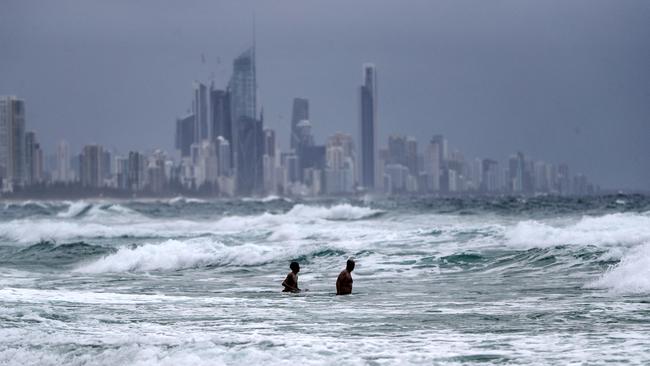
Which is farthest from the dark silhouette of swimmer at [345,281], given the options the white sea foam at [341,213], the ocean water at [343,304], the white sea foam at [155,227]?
the white sea foam at [341,213]

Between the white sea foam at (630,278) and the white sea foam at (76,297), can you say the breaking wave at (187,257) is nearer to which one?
the white sea foam at (76,297)

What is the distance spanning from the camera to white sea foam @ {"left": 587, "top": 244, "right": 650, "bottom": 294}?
18.0 meters

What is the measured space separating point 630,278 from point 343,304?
5.70 m

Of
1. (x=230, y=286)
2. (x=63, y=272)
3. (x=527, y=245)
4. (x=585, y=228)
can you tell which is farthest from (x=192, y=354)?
(x=585, y=228)

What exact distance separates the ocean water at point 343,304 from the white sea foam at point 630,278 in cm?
5

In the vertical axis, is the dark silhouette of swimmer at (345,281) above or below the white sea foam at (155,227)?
above

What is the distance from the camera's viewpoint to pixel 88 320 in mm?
15000

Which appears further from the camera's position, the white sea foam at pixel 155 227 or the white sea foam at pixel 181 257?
the white sea foam at pixel 155 227

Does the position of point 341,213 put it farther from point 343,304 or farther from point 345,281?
point 343,304

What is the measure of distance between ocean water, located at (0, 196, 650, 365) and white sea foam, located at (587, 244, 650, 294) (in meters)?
0.05

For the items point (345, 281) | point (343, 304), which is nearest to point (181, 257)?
point (345, 281)

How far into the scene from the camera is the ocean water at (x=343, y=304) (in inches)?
467

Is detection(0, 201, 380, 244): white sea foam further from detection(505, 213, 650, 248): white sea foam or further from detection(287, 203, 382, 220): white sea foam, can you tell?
detection(505, 213, 650, 248): white sea foam

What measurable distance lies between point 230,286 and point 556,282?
287 inches
